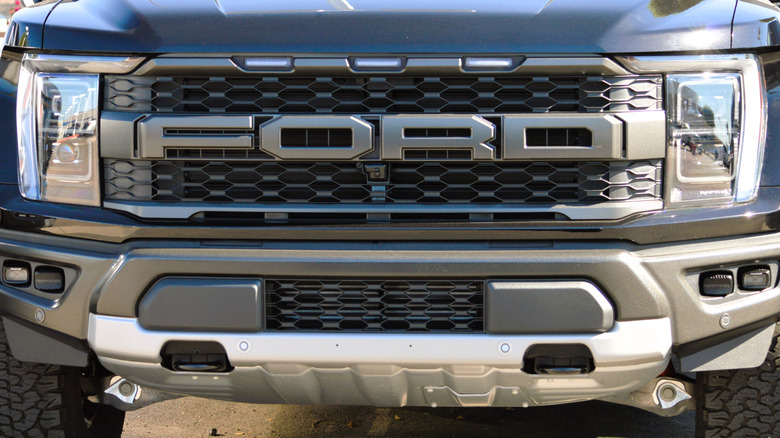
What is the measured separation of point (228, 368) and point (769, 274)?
1.63m

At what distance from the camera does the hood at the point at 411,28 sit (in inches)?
99.5

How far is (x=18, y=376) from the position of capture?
2.94 metres

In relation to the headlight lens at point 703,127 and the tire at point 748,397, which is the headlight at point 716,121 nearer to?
the headlight lens at point 703,127

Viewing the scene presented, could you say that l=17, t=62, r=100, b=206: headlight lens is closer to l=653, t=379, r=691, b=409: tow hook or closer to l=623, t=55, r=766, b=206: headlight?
l=623, t=55, r=766, b=206: headlight

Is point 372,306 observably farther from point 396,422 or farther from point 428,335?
point 396,422

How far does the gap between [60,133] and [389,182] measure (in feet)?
3.25

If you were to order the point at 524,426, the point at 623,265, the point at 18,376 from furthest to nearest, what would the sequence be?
the point at 524,426 < the point at 18,376 < the point at 623,265

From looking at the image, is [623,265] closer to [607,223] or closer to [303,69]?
[607,223]

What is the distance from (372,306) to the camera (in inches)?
104

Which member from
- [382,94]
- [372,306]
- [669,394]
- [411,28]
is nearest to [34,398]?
[372,306]

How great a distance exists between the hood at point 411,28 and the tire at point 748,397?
1024mm

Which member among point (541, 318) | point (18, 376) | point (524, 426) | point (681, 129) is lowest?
point (524, 426)

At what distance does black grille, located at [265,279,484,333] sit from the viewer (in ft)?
8.57

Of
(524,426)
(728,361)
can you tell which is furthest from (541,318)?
(524,426)
